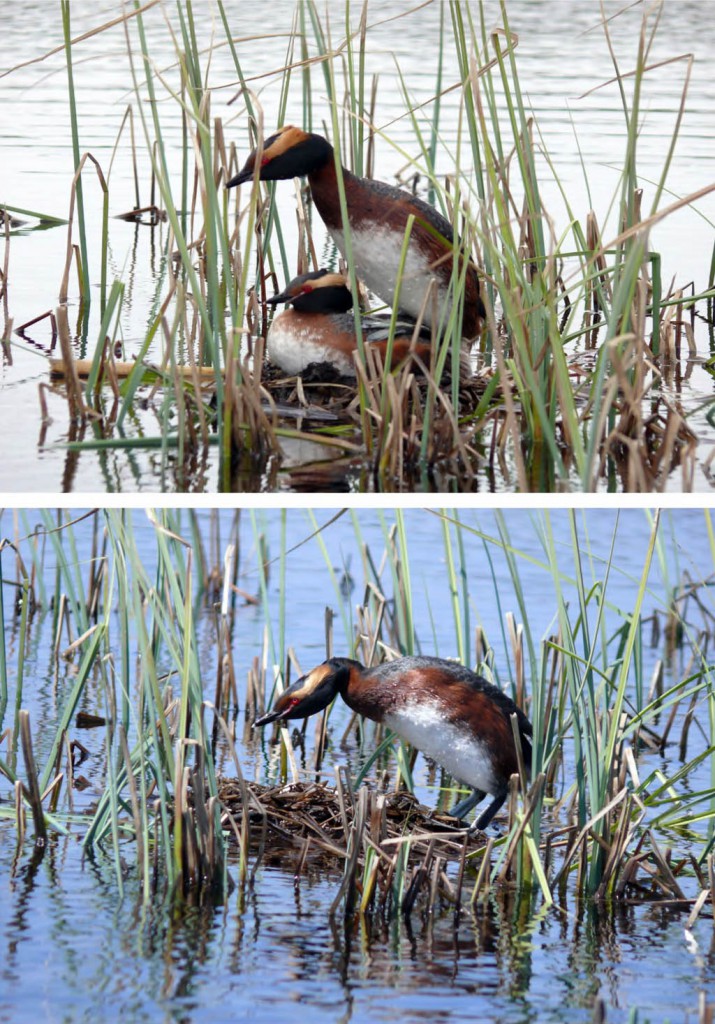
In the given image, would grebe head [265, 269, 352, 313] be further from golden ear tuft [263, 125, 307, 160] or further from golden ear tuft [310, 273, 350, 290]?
golden ear tuft [263, 125, 307, 160]

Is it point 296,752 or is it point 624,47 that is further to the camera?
point 624,47

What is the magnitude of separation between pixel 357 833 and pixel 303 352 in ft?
7.63

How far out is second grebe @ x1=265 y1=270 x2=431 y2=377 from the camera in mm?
5918

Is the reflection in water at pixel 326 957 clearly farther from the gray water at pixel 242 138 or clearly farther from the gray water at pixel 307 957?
the gray water at pixel 242 138

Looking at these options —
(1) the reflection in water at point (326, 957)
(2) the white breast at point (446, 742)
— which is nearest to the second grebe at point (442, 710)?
(2) the white breast at point (446, 742)

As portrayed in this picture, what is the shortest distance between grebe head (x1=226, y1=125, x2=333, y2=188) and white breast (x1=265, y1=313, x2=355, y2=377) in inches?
25.2

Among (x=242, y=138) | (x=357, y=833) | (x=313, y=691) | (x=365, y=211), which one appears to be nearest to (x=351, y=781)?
(x=313, y=691)

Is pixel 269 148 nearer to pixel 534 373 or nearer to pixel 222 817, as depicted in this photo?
pixel 534 373

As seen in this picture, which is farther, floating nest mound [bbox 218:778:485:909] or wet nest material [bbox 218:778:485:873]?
wet nest material [bbox 218:778:485:873]

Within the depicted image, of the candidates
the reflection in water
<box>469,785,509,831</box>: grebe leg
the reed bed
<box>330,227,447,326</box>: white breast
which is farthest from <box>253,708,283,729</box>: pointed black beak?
<box>330,227,447,326</box>: white breast

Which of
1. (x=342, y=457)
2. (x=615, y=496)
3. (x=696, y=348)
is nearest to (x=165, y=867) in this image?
(x=342, y=457)

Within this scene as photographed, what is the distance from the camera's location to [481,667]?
5918 mm

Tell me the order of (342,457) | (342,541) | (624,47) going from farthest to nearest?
(624,47)
(342,541)
(342,457)

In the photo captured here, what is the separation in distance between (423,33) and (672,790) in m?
13.3
